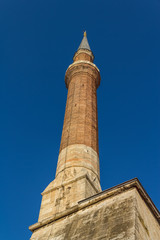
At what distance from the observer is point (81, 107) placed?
1306 cm

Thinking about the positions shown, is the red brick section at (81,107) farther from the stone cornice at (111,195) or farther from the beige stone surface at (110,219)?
the beige stone surface at (110,219)

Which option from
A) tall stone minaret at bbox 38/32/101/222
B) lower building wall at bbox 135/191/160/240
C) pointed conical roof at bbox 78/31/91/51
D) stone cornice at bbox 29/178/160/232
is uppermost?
pointed conical roof at bbox 78/31/91/51

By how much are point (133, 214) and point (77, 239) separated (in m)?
1.48

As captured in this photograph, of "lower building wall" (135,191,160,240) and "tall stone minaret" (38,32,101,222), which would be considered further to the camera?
"tall stone minaret" (38,32,101,222)

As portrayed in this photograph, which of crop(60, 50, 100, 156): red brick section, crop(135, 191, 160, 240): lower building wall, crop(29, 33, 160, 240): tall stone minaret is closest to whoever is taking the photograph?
crop(135, 191, 160, 240): lower building wall

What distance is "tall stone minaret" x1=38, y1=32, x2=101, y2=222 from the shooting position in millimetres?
9430

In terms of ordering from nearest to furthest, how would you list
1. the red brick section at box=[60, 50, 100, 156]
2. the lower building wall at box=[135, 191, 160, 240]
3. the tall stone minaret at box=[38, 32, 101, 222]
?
the lower building wall at box=[135, 191, 160, 240], the tall stone minaret at box=[38, 32, 101, 222], the red brick section at box=[60, 50, 100, 156]

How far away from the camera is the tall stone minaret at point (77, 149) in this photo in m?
9.43

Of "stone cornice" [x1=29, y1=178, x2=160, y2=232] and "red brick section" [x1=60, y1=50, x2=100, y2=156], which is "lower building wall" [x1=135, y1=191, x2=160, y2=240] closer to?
"stone cornice" [x1=29, y1=178, x2=160, y2=232]

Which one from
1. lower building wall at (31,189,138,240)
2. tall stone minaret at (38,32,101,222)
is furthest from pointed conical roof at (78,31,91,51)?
lower building wall at (31,189,138,240)

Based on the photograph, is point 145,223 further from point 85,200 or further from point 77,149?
point 77,149

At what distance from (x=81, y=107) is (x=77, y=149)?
7.88ft

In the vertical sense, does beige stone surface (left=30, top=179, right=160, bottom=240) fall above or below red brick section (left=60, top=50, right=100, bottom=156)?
below

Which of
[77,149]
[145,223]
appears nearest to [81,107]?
[77,149]
